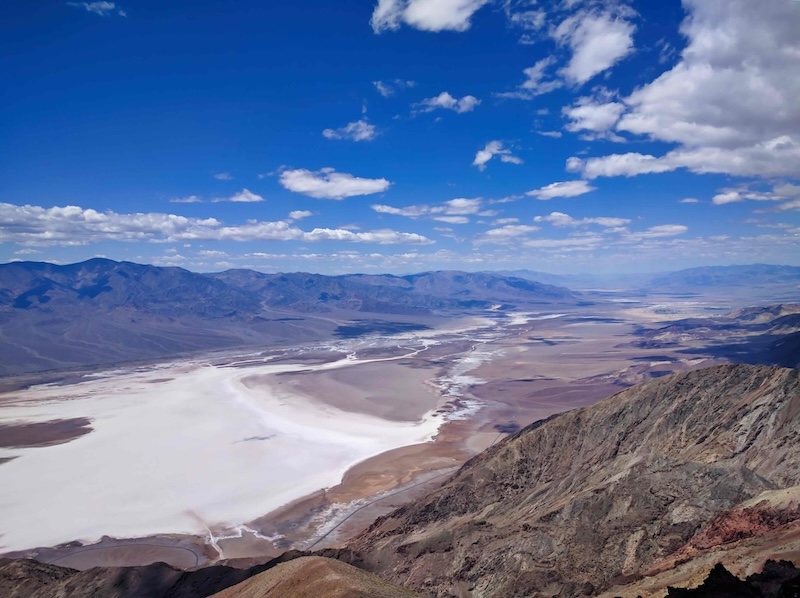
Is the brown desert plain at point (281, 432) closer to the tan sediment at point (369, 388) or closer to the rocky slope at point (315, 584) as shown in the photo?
the tan sediment at point (369, 388)

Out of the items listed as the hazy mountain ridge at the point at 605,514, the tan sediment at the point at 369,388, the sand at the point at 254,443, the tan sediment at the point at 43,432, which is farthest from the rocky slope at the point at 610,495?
the tan sediment at the point at 43,432

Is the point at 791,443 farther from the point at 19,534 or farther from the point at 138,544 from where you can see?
the point at 19,534

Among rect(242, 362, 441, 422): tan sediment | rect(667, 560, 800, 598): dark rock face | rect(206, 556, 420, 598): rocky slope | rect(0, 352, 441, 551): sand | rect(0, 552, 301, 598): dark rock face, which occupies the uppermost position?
rect(667, 560, 800, 598): dark rock face

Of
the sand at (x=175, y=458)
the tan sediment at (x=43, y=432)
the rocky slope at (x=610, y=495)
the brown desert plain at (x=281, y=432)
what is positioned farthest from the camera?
the tan sediment at (x=43, y=432)

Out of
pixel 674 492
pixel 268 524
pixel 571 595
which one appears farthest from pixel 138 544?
pixel 674 492

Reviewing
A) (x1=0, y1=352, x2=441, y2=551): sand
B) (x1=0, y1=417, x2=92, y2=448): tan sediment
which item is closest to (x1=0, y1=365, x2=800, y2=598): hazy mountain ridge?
(x1=0, y1=352, x2=441, y2=551): sand

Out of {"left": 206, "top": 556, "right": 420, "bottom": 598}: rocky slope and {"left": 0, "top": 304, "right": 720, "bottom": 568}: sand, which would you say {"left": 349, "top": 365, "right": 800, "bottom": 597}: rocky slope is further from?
{"left": 0, "top": 304, "right": 720, "bottom": 568}: sand

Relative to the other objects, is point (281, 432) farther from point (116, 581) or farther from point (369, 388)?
point (116, 581)

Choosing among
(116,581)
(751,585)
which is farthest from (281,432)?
(751,585)
